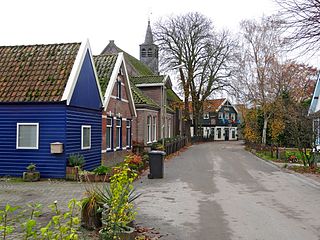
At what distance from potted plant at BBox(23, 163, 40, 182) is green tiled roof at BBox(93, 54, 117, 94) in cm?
666

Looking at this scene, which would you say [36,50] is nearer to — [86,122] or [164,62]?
[86,122]

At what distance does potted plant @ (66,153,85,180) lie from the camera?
1466 centimetres

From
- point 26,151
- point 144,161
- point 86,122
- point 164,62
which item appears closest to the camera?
point 26,151

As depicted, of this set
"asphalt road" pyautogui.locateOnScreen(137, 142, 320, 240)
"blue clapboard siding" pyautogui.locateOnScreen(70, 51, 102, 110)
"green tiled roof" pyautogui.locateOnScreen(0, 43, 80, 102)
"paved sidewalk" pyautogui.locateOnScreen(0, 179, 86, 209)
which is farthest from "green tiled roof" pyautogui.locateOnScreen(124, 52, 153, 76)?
"paved sidewalk" pyautogui.locateOnScreen(0, 179, 86, 209)

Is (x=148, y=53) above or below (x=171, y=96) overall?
above

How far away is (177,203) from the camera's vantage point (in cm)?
1059

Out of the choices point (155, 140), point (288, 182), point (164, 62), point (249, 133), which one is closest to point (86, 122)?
point (288, 182)

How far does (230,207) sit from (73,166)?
24.1 ft

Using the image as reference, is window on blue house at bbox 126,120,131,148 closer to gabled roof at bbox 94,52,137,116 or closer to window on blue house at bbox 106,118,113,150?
window on blue house at bbox 106,118,113,150

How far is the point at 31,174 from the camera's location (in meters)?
14.4

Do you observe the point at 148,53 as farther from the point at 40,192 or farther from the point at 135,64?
the point at 40,192

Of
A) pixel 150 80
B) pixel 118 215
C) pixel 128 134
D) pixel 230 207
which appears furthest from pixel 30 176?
pixel 150 80

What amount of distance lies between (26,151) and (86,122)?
10.2 feet

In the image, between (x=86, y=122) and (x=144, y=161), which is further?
(x=144, y=161)
